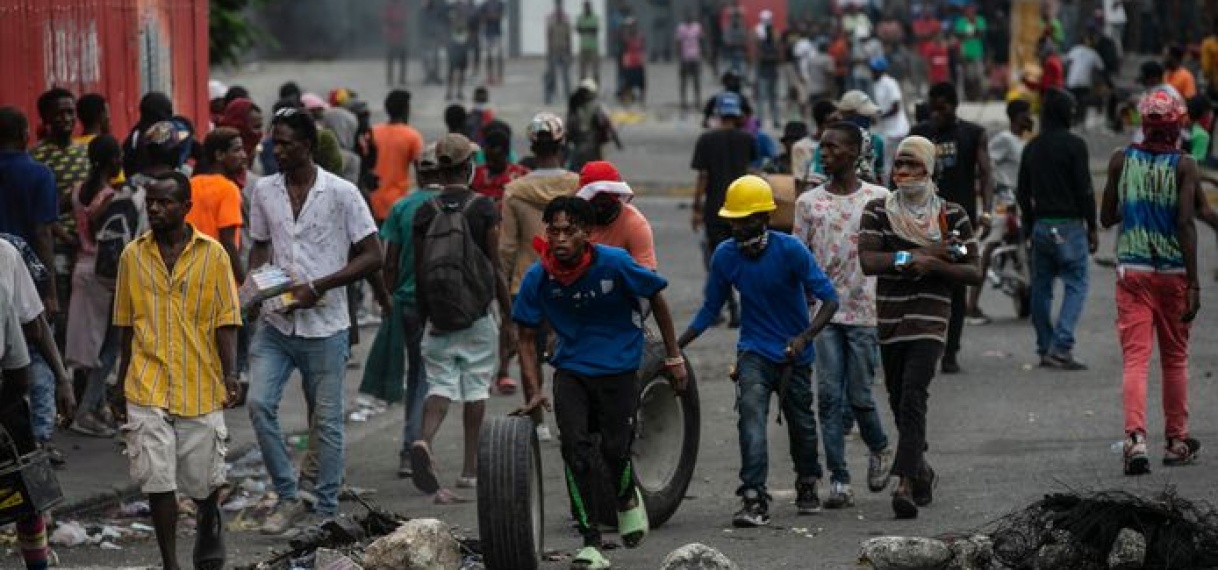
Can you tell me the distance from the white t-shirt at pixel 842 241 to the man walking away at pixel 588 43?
27539mm

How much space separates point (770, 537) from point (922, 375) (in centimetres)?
100

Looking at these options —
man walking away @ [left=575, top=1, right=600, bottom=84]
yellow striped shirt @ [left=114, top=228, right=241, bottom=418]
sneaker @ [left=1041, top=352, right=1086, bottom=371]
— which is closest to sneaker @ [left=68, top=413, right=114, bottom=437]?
yellow striped shirt @ [left=114, top=228, right=241, bottom=418]

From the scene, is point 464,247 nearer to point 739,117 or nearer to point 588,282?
point 588,282

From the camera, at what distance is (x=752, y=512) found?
10.1 metres

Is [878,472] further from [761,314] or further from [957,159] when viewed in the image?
[957,159]

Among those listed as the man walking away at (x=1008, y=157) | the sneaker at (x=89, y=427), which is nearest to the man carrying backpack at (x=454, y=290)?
the sneaker at (x=89, y=427)

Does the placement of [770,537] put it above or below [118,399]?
below

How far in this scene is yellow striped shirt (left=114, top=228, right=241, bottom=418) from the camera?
8.92 metres

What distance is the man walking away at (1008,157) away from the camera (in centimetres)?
1630

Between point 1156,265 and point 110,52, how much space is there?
7.36 meters

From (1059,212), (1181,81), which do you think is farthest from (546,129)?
(1181,81)

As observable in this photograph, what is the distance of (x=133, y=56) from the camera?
15539 millimetres

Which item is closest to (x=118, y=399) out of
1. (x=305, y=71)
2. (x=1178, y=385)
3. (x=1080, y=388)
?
(x=1178, y=385)

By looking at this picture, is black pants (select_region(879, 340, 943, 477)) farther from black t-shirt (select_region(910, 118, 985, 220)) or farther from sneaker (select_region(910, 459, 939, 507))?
black t-shirt (select_region(910, 118, 985, 220))
